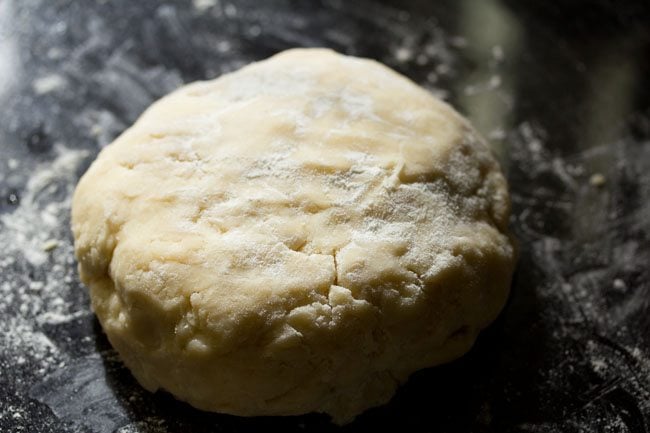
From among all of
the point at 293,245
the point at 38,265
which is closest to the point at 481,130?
the point at 293,245

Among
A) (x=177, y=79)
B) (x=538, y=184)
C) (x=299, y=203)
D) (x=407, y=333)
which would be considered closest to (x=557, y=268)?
(x=538, y=184)

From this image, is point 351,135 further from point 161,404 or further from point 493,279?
point 161,404

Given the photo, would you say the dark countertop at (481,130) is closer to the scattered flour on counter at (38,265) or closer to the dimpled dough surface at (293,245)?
the scattered flour on counter at (38,265)

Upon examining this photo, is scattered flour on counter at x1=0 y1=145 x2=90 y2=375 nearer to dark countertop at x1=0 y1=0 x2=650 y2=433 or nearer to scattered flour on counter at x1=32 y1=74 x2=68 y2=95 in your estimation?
dark countertop at x1=0 y1=0 x2=650 y2=433

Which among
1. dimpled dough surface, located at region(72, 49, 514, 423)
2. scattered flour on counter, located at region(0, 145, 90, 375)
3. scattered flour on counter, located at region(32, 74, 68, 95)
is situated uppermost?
dimpled dough surface, located at region(72, 49, 514, 423)

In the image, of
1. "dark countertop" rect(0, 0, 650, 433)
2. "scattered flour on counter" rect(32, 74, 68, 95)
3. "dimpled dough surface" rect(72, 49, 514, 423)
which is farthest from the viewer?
"scattered flour on counter" rect(32, 74, 68, 95)

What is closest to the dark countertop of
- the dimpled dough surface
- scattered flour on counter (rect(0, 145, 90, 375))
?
scattered flour on counter (rect(0, 145, 90, 375))
